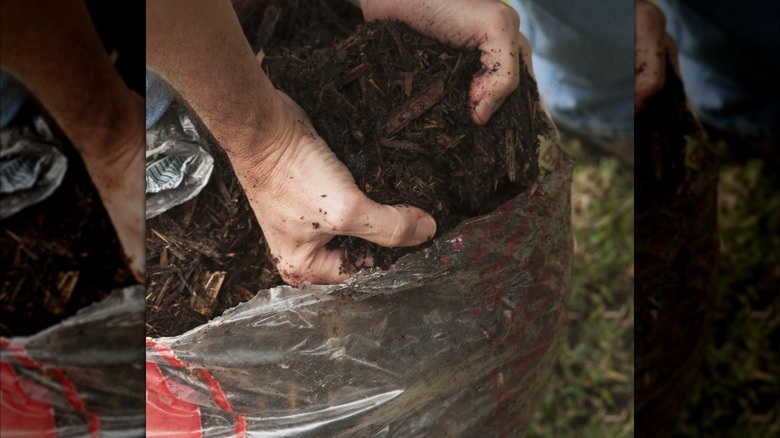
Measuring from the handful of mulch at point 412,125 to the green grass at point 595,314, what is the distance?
1.20 feet

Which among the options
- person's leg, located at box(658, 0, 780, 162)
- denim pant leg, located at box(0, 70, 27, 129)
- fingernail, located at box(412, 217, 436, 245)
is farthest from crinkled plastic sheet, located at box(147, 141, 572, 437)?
person's leg, located at box(658, 0, 780, 162)

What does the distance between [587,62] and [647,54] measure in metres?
0.10

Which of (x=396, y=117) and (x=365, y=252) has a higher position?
(x=396, y=117)

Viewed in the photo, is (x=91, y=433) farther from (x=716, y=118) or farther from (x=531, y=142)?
(x=716, y=118)

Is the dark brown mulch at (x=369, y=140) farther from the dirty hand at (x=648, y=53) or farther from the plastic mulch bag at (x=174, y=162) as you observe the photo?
the dirty hand at (x=648, y=53)

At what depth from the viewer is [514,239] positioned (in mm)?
913

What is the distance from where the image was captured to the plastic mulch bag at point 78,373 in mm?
1143

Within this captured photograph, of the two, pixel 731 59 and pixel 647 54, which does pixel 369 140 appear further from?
pixel 731 59

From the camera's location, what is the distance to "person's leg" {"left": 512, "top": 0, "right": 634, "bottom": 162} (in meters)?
0.99

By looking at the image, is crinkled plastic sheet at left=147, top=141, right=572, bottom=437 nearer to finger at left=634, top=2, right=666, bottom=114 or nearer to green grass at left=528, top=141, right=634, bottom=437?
finger at left=634, top=2, right=666, bottom=114

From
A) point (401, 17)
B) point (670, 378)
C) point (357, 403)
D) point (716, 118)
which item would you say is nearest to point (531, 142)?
point (401, 17)

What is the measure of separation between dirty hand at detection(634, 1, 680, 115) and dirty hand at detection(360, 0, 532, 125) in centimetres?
24

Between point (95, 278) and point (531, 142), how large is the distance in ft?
2.35

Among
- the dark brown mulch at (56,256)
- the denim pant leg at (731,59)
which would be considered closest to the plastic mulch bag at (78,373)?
the dark brown mulch at (56,256)
